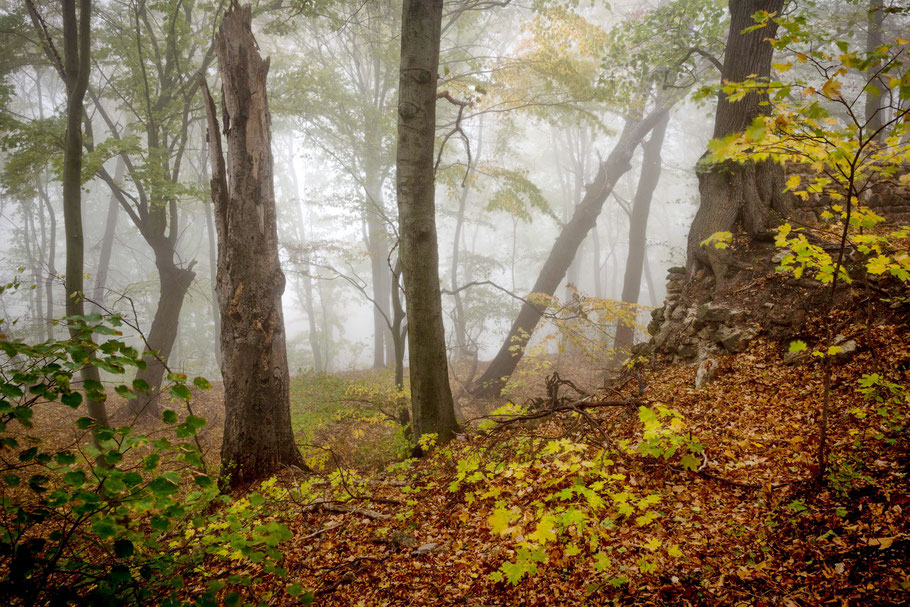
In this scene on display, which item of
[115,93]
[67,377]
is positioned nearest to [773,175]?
[67,377]

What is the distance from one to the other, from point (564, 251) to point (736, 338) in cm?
624

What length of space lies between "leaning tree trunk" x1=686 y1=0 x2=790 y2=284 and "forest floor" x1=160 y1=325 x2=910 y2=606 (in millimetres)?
2025

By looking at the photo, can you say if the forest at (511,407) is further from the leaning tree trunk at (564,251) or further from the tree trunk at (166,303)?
the leaning tree trunk at (564,251)

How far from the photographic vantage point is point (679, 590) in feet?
6.49

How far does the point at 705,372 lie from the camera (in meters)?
4.27

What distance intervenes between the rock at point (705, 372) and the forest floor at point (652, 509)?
10cm

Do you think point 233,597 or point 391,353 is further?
point 391,353

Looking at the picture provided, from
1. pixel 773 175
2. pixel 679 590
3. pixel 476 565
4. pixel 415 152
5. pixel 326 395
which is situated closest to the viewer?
pixel 679 590

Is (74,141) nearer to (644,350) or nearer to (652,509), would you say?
(652,509)

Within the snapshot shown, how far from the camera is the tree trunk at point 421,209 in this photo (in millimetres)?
4164

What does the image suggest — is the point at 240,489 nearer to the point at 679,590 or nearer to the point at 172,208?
the point at 679,590

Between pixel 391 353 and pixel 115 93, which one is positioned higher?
pixel 115 93

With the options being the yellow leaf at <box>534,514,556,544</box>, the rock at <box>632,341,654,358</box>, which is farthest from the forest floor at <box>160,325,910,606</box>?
the rock at <box>632,341,654,358</box>

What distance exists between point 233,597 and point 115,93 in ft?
39.1
